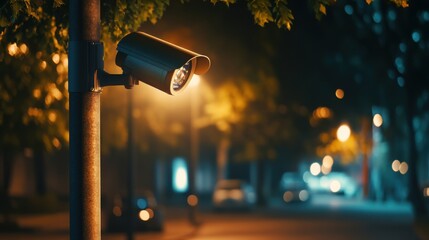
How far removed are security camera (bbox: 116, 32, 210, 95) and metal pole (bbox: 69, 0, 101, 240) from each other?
1.09 feet

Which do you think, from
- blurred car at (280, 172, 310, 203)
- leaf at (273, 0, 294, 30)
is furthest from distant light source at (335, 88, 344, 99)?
leaf at (273, 0, 294, 30)

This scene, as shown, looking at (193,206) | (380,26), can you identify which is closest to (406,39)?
(380,26)

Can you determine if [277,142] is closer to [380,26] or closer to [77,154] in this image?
[380,26]

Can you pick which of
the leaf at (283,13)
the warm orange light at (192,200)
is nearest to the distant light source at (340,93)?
the warm orange light at (192,200)

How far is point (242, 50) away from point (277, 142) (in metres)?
29.1

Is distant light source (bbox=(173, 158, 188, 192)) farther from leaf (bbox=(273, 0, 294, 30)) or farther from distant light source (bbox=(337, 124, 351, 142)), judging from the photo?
leaf (bbox=(273, 0, 294, 30))

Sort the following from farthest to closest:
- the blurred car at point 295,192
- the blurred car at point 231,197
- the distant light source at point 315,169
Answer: the distant light source at point 315,169
the blurred car at point 295,192
the blurred car at point 231,197

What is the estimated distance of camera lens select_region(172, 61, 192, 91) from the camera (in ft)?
23.0

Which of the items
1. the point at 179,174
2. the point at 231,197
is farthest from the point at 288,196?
the point at 231,197

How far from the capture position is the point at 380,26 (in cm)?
3191

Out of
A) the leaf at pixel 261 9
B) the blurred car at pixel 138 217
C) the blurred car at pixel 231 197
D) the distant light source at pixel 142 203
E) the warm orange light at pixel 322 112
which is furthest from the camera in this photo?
the blurred car at pixel 231 197

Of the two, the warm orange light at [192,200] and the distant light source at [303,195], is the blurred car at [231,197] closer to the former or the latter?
the warm orange light at [192,200]

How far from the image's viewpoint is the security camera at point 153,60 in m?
6.66

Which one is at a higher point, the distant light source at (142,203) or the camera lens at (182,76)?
the camera lens at (182,76)
